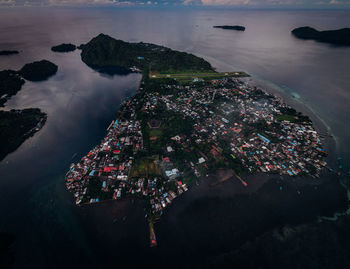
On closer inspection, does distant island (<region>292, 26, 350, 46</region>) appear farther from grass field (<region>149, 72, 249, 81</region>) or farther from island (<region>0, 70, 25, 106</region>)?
island (<region>0, 70, 25, 106</region>)

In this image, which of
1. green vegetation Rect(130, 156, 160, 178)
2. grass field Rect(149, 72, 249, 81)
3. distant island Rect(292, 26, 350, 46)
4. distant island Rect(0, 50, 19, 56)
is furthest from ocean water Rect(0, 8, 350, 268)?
distant island Rect(292, 26, 350, 46)

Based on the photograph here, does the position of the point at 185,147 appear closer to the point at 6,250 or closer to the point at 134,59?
the point at 6,250

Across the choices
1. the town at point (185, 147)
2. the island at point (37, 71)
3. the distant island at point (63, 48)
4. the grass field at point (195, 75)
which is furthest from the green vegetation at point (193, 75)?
the distant island at point (63, 48)

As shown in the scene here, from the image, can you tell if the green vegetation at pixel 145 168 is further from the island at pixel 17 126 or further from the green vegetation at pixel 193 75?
the green vegetation at pixel 193 75

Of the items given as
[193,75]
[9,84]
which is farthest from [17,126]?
[193,75]

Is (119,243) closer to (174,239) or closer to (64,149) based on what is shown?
(174,239)

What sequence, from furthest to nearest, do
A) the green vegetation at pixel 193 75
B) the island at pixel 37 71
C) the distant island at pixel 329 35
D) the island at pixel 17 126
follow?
the distant island at pixel 329 35 → the green vegetation at pixel 193 75 → the island at pixel 37 71 → the island at pixel 17 126

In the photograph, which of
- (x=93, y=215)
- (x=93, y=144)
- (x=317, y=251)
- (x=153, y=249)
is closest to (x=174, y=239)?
(x=153, y=249)
